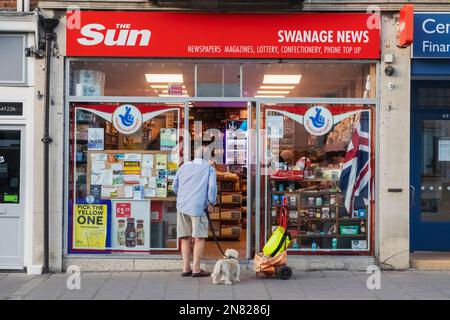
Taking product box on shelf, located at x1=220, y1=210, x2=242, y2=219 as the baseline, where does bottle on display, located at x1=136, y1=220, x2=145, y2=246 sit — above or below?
below

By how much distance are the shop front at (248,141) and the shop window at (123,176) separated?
0.02 meters

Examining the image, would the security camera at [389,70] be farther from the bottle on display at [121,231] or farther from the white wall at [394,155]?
the bottle on display at [121,231]

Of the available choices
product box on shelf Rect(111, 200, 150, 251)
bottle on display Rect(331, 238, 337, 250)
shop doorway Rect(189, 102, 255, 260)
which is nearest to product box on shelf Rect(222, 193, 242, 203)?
shop doorway Rect(189, 102, 255, 260)

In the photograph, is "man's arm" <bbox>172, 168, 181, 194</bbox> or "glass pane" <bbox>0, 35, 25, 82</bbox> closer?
"man's arm" <bbox>172, 168, 181, 194</bbox>

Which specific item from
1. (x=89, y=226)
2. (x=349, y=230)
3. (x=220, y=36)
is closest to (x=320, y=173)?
(x=349, y=230)

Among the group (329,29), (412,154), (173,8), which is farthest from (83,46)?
(412,154)

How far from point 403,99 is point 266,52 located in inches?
86.8

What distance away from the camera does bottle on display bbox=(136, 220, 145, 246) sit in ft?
32.1

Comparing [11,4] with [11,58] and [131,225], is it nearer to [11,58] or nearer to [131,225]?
[11,58]

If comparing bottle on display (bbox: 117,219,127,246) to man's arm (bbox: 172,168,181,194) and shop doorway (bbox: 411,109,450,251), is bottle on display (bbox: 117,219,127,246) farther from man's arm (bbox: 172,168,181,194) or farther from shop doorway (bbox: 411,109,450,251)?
shop doorway (bbox: 411,109,450,251)

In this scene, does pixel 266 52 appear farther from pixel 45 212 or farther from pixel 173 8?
pixel 45 212

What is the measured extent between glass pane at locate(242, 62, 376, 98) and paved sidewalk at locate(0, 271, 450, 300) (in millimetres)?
2749

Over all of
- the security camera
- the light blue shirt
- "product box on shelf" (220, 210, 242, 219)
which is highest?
the security camera

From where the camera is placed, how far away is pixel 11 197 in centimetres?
955
